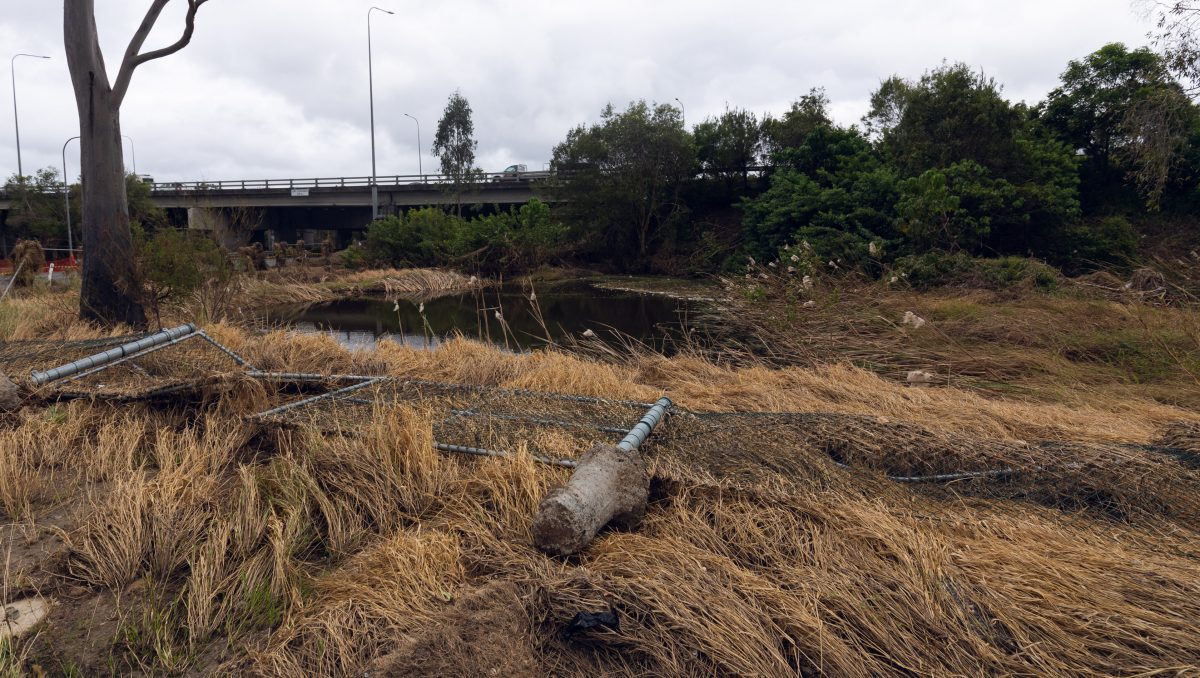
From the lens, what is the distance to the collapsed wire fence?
328 cm

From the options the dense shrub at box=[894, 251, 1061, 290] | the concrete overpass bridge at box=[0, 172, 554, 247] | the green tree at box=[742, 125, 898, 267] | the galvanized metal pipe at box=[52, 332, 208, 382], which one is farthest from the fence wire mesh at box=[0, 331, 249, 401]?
the concrete overpass bridge at box=[0, 172, 554, 247]

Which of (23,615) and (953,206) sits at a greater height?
(953,206)

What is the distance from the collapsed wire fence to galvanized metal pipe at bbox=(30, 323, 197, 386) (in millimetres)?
Answer: 14

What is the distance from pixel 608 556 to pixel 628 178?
29604 millimetres

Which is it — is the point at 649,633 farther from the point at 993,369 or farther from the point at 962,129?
the point at 962,129

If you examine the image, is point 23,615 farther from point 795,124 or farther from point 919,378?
point 795,124

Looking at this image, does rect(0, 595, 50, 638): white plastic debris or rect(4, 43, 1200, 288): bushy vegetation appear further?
rect(4, 43, 1200, 288): bushy vegetation

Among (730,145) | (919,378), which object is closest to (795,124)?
(730,145)

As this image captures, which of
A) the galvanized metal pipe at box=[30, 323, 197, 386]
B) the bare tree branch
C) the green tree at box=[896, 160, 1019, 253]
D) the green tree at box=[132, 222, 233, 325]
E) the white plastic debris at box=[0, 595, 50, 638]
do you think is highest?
the bare tree branch

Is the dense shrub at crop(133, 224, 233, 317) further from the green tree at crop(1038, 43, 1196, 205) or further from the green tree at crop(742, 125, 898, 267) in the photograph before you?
the green tree at crop(1038, 43, 1196, 205)

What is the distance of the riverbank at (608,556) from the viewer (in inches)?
90.1

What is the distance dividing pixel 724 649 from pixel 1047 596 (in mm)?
1085

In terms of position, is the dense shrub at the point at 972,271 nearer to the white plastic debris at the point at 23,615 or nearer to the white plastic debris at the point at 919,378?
the white plastic debris at the point at 919,378

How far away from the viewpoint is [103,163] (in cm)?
914
